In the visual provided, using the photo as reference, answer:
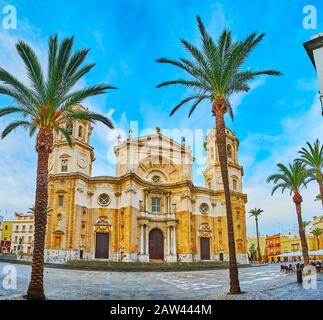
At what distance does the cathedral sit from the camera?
3706 cm

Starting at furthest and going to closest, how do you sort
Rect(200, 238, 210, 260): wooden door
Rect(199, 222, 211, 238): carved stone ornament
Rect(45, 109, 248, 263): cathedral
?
Rect(199, 222, 211, 238): carved stone ornament, Rect(200, 238, 210, 260): wooden door, Rect(45, 109, 248, 263): cathedral

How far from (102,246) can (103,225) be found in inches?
98.1

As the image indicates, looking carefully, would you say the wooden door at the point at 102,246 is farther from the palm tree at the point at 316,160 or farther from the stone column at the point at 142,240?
the palm tree at the point at 316,160

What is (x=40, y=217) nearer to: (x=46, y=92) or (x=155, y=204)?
(x=46, y=92)

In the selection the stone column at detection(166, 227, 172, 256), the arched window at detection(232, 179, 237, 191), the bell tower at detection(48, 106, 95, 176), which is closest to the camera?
the bell tower at detection(48, 106, 95, 176)

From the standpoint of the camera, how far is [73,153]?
39.0 meters

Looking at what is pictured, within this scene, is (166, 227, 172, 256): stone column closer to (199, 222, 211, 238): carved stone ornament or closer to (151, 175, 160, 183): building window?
(199, 222, 211, 238): carved stone ornament

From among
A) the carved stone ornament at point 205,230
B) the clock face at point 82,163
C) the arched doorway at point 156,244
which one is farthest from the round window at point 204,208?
the clock face at point 82,163

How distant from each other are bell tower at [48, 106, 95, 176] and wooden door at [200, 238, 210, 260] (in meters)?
17.9

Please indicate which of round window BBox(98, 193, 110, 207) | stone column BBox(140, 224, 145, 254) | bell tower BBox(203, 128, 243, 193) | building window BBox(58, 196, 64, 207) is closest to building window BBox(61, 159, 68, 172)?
building window BBox(58, 196, 64, 207)

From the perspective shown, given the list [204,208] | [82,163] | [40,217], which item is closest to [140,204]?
[82,163]

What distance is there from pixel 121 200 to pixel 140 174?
5641 millimetres
